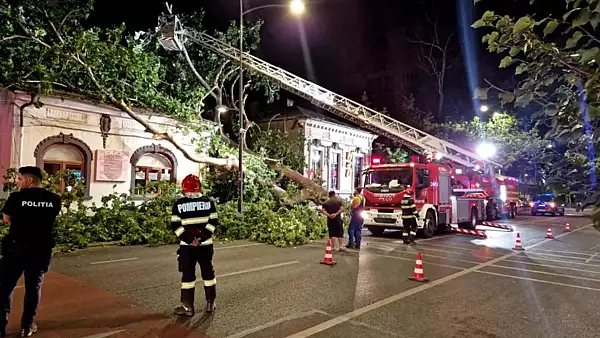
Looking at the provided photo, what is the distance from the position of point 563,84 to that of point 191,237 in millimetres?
4389

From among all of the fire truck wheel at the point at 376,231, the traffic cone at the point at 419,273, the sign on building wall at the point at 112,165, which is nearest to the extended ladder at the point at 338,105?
the fire truck wheel at the point at 376,231

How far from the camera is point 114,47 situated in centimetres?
1361

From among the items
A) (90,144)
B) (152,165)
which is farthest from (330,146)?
(90,144)

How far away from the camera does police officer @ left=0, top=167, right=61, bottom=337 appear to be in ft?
14.1

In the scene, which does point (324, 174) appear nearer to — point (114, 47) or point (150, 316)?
point (114, 47)

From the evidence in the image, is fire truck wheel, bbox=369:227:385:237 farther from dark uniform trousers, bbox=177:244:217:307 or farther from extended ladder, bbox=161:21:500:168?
dark uniform trousers, bbox=177:244:217:307

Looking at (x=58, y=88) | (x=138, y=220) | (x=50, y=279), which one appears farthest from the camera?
(x=58, y=88)

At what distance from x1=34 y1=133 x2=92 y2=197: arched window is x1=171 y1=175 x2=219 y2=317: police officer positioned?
992cm

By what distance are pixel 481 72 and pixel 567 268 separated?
2822cm

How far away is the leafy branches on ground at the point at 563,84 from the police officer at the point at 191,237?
4.07 m

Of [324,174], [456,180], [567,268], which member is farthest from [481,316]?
[324,174]

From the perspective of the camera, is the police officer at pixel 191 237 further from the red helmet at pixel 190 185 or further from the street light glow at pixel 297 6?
the street light glow at pixel 297 6

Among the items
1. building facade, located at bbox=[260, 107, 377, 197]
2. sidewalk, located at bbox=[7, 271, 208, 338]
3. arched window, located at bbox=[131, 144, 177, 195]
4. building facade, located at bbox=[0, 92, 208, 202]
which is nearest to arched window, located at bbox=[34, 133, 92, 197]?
building facade, located at bbox=[0, 92, 208, 202]

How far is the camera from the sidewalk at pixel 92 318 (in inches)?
185
